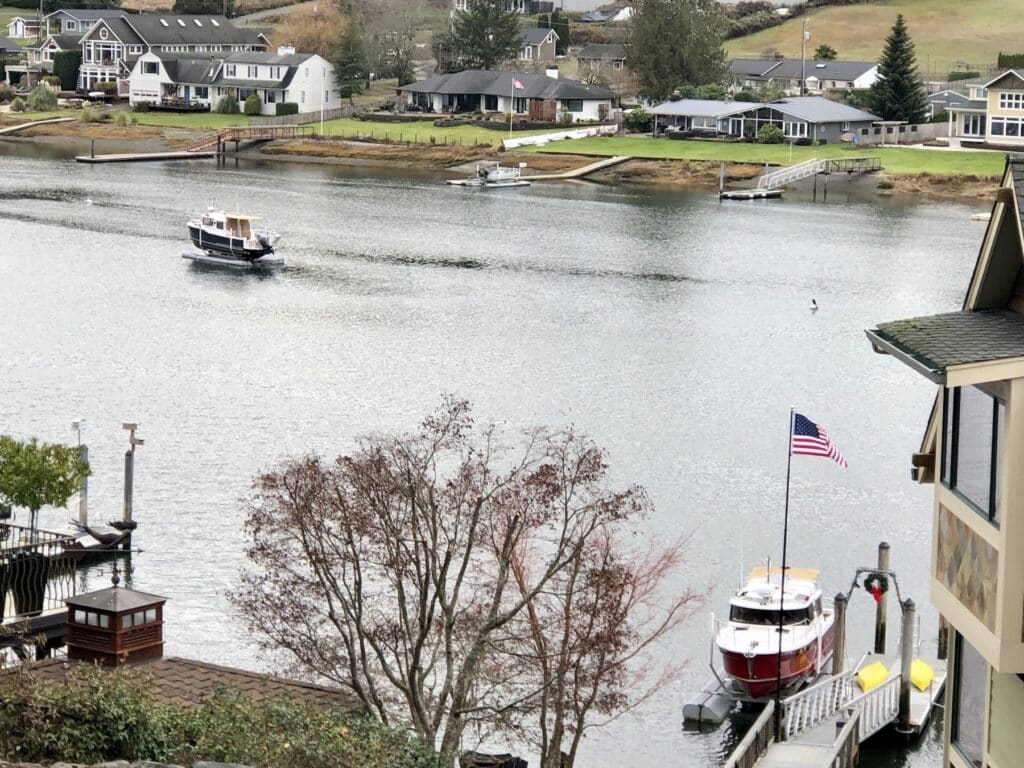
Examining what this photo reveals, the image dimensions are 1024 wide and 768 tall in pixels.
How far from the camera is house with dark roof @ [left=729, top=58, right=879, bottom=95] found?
543ft

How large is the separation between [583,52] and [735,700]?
155 metres

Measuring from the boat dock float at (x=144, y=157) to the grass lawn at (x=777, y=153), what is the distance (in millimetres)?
28898

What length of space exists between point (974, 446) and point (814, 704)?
1864 centimetres

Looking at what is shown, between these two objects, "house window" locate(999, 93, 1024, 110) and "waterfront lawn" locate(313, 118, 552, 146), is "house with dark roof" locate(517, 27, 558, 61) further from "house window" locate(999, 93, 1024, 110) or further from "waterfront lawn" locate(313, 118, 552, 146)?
"house window" locate(999, 93, 1024, 110)

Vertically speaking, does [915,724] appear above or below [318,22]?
below

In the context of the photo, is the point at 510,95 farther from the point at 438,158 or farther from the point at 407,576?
the point at 407,576

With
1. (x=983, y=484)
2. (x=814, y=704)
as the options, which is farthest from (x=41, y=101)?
(x=983, y=484)

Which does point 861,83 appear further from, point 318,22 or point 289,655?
point 289,655

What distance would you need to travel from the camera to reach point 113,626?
28328 millimetres

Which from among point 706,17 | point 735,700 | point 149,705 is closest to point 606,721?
point 735,700

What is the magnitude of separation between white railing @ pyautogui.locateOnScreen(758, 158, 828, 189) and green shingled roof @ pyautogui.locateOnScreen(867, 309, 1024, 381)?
116981 mm

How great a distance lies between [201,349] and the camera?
222 feet

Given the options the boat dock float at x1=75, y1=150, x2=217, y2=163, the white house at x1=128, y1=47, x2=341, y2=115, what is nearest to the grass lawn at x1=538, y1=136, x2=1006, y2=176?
the boat dock float at x1=75, y1=150, x2=217, y2=163

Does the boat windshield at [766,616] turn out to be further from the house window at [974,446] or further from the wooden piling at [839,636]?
the house window at [974,446]
